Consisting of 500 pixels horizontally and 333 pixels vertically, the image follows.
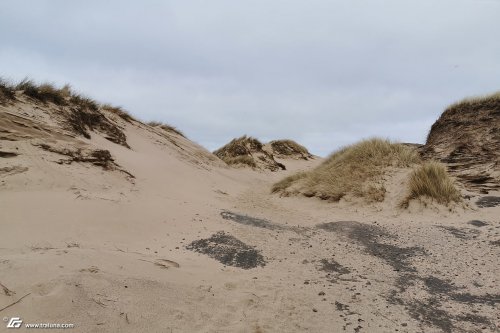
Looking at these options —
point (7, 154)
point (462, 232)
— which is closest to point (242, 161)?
point (462, 232)

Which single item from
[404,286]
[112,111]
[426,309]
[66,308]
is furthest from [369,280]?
[112,111]

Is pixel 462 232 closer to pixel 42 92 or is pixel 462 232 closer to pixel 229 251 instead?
pixel 229 251

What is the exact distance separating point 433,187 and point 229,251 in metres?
4.65

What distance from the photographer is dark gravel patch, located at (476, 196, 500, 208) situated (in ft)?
23.2

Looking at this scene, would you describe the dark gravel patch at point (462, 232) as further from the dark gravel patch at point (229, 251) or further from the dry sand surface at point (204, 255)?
the dark gravel patch at point (229, 251)

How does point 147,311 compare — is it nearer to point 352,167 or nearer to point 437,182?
point 437,182

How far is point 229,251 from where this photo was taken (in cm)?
443

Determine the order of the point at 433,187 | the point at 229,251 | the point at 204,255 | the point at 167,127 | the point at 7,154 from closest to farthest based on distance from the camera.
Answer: the point at 204,255, the point at 229,251, the point at 7,154, the point at 433,187, the point at 167,127

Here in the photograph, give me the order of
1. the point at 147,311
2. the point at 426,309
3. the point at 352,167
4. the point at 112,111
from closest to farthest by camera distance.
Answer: the point at 147,311, the point at 426,309, the point at 352,167, the point at 112,111

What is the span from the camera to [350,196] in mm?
8062

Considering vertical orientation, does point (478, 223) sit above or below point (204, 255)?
above

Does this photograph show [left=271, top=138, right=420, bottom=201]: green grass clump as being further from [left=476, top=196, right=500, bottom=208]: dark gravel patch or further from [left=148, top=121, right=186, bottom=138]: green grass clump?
[left=148, top=121, right=186, bottom=138]: green grass clump

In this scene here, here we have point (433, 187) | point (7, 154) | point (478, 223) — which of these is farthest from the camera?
point (433, 187)

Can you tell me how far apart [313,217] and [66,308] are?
208 inches
